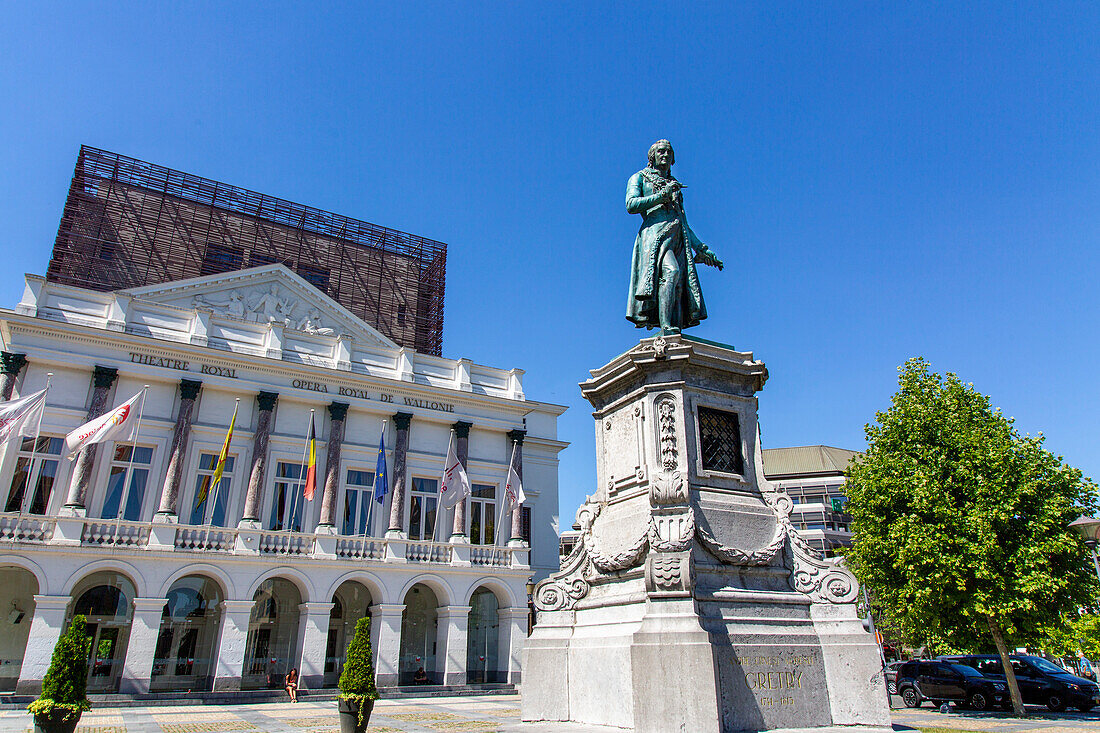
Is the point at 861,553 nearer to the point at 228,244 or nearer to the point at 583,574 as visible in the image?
the point at 583,574

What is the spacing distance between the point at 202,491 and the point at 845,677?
1003 inches

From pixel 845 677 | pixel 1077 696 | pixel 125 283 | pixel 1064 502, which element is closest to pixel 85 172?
pixel 125 283

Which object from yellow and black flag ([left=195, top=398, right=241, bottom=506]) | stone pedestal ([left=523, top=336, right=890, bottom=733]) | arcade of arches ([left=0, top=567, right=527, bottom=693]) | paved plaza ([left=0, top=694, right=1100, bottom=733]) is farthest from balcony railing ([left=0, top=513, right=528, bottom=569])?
stone pedestal ([left=523, top=336, right=890, bottom=733])

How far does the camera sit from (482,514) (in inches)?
1245

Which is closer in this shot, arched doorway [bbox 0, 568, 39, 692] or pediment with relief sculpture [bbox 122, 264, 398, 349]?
arched doorway [bbox 0, 568, 39, 692]

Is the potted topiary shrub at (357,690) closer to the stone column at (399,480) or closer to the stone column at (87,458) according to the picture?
the stone column at (87,458)

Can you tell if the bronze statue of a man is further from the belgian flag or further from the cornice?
the cornice

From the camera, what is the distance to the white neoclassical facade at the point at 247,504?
2383cm

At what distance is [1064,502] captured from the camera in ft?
59.8

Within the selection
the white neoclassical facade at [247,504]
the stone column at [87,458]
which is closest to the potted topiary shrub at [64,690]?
the stone column at [87,458]

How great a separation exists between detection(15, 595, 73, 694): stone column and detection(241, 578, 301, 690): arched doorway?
20.6ft

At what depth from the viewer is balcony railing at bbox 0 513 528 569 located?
2278 centimetres

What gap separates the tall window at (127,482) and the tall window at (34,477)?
177cm

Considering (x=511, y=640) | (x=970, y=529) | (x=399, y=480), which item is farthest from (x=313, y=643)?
(x=970, y=529)
